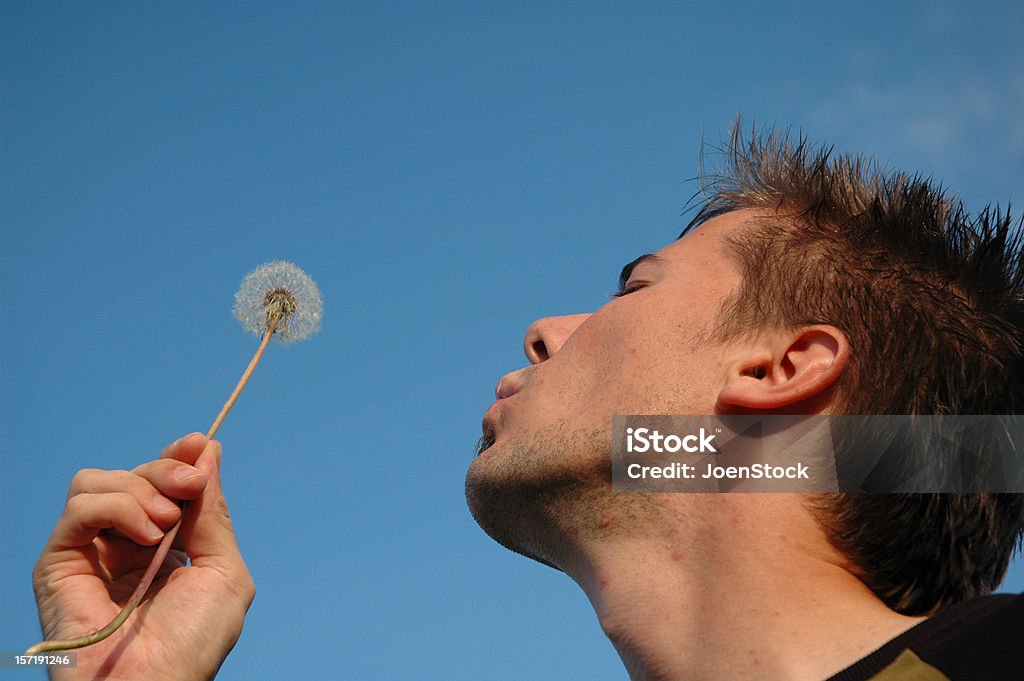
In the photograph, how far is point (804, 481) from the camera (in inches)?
164

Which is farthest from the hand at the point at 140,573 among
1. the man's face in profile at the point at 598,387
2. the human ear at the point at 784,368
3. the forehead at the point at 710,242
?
the forehead at the point at 710,242

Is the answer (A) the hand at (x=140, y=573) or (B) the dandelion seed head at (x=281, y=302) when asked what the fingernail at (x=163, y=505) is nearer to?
(A) the hand at (x=140, y=573)

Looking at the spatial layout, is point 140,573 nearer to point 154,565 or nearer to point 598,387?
point 154,565

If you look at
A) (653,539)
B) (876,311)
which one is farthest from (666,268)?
(653,539)

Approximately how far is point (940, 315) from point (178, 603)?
3229 millimetres

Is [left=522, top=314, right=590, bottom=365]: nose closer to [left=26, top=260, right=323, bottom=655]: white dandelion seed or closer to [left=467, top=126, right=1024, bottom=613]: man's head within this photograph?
[left=467, top=126, right=1024, bottom=613]: man's head

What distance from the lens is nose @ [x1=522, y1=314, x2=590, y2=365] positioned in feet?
16.0

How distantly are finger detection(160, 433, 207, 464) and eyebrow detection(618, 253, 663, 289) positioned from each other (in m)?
1.99

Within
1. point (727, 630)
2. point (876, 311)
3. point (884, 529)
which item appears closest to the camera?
point (727, 630)

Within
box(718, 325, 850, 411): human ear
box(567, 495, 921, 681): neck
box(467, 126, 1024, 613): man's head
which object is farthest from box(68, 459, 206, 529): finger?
box(718, 325, 850, 411): human ear

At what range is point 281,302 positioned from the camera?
4621mm

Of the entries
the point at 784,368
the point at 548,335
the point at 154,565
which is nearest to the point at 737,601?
the point at 784,368

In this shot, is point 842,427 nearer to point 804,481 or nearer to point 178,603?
point 804,481

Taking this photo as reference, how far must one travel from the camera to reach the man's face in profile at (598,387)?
4.28 metres
